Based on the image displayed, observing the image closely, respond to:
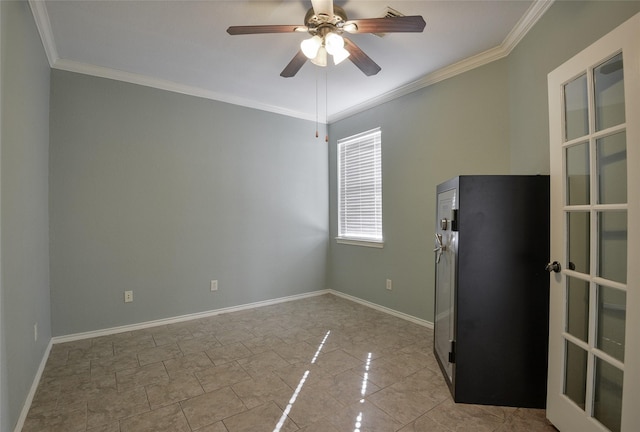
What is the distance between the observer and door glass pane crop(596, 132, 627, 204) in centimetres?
138

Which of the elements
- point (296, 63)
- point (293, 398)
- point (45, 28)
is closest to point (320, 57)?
point (296, 63)

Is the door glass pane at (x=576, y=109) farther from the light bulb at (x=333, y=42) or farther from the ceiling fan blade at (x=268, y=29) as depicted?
the ceiling fan blade at (x=268, y=29)

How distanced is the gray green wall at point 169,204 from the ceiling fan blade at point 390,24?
92.8 inches

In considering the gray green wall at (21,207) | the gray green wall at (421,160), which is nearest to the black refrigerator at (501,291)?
the gray green wall at (421,160)

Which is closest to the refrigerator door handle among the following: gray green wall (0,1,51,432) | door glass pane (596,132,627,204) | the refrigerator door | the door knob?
the refrigerator door

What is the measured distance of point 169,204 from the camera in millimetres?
3430

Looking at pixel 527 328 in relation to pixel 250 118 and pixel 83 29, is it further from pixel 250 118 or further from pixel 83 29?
pixel 83 29

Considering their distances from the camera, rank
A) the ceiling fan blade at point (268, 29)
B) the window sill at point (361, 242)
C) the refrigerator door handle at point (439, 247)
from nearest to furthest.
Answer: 1. the ceiling fan blade at point (268, 29)
2. the refrigerator door handle at point (439, 247)
3. the window sill at point (361, 242)

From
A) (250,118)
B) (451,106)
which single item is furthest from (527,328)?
(250,118)

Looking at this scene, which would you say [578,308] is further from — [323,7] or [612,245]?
[323,7]

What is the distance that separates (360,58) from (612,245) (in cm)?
184

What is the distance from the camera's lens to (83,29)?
7.88 feet

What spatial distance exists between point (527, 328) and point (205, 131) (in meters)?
3.61

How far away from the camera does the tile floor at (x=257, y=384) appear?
180 cm
